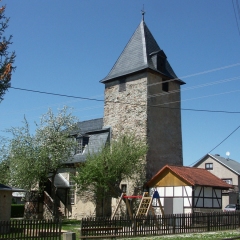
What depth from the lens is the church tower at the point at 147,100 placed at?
106 feet

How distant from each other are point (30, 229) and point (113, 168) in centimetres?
1227

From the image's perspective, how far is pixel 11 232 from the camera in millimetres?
16578

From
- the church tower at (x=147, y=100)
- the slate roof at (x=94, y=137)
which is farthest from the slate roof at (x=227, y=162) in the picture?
the slate roof at (x=94, y=137)

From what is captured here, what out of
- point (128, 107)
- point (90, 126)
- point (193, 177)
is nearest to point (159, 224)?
point (193, 177)

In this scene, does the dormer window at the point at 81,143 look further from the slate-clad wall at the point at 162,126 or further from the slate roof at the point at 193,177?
the slate roof at the point at 193,177

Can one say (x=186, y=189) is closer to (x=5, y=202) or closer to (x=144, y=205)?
(x=144, y=205)

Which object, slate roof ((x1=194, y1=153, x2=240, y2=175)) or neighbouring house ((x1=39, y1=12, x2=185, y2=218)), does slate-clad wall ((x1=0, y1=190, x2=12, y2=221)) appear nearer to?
neighbouring house ((x1=39, y1=12, x2=185, y2=218))

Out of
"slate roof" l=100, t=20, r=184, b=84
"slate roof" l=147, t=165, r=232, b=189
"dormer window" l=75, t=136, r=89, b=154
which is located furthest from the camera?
"dormer window" l=75, t=136, r=89, b=154

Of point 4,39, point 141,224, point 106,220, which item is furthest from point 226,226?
point 4,39

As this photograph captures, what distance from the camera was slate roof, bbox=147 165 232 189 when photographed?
92.2ft

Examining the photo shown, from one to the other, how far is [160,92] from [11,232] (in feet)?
66.5

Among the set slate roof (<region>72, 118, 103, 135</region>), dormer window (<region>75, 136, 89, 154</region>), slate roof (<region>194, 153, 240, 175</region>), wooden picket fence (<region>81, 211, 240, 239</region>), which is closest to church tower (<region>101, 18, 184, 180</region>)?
slate roof (<region>72, 118, 103, 135</region>)

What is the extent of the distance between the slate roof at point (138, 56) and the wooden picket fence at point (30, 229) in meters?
18.5

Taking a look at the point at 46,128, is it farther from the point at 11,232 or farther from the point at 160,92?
the point at 11,232
